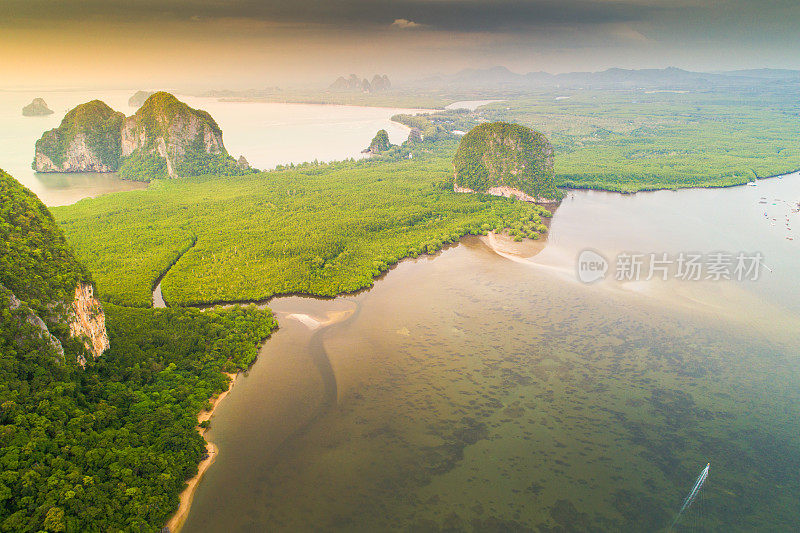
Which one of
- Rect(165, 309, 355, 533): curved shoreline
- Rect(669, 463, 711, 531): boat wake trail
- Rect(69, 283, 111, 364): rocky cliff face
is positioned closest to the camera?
Rect(165, 309, 355, 533): curved shoreline

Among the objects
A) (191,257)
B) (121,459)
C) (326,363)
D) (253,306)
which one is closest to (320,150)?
(191,257)

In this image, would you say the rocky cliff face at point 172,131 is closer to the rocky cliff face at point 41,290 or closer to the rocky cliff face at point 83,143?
the rocky cliff face at point 83,143

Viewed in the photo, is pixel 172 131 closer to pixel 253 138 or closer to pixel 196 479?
pixel 253 138

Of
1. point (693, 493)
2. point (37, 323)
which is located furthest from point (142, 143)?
point (693, 493)

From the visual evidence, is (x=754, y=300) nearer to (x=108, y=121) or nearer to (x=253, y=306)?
(x=253, y=306)

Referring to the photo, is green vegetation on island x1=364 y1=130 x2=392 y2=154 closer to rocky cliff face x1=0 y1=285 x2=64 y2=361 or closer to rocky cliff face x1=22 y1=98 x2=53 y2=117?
rocky cliff face x1=0 y1=285 x2=64 y2=361

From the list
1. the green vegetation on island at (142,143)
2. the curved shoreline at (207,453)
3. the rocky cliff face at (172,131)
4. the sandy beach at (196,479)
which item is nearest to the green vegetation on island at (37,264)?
the sandy beach at (196,479)

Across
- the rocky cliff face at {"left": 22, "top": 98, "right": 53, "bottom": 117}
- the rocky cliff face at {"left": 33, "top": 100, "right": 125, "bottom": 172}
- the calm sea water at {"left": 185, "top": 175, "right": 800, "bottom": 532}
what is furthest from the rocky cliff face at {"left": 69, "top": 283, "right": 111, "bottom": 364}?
the rocky cliff face at {"left": 22, "top": 98, "right": 53, "bottom": 117}
